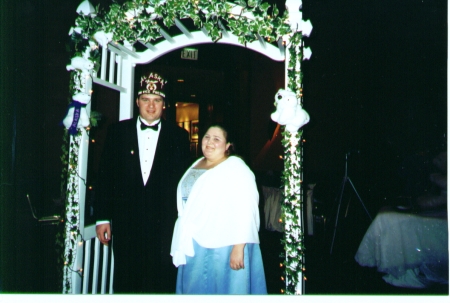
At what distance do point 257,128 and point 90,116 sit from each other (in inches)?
208

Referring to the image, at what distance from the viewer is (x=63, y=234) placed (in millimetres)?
2512

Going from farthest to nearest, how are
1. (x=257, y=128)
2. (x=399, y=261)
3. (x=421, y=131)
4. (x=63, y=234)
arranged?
(x=257, y=128), (x=421, y=131), (x=399, y=261), (x=63, y=234)

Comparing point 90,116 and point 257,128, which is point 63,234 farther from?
point 257,128

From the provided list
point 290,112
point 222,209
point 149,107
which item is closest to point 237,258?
point 222,209

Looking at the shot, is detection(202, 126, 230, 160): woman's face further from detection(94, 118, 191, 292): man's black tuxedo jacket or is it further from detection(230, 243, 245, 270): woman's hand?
detection(230, 243, 245, 270): woman's hand

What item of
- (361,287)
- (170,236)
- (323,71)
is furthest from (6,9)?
(323,71)

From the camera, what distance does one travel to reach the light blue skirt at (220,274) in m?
2.26

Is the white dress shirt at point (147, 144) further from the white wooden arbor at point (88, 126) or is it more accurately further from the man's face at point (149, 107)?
the white wooden arbor at point (88, 126)

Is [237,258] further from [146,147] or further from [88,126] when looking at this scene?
[88,126]

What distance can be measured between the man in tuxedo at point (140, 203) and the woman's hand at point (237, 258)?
2.04ft

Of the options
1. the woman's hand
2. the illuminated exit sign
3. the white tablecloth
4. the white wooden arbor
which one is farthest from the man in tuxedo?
the illuminated exit sign

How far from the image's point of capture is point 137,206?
2.54m

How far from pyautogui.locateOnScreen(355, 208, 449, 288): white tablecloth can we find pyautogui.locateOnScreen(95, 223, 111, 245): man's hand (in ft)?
9.24

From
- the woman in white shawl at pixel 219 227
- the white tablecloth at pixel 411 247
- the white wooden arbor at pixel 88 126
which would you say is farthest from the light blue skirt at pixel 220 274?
the white tablecloth at pixel 411 247
